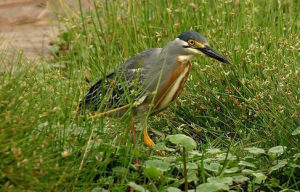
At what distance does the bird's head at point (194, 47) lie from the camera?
202 inches

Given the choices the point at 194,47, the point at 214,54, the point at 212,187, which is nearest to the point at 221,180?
the point at 212,187

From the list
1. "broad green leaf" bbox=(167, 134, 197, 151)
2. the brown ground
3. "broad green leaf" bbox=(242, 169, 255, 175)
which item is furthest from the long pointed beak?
the brown ground

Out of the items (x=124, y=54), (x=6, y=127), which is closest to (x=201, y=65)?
(x=124, y=54)

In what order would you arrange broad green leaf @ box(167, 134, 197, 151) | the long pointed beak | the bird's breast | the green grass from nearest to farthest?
the green grass → broad green leaf @ box(167, 134, 197, 151) → the long pointed beak → the bird's breast

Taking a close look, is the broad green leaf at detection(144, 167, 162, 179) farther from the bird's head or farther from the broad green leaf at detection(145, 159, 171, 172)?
the bird's head

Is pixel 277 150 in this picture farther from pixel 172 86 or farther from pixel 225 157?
pixel 172 86

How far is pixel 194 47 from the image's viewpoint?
523 centimetres

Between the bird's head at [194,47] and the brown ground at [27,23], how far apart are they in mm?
2886

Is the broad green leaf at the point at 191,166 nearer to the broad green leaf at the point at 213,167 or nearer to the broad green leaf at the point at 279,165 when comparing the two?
the broad green leaf at the point at 213,167

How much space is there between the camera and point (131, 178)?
399 centimetres

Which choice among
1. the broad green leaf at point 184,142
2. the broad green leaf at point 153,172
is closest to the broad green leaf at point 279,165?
the broad green leaf at point 184,142

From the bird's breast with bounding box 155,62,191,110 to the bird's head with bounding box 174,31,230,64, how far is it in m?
0.10

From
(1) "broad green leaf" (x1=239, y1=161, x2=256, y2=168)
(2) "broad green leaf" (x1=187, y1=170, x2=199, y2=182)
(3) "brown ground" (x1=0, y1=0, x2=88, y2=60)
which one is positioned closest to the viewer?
(2) "broad green leaf" (x1=187, y1=170, x2=199, y2=182)

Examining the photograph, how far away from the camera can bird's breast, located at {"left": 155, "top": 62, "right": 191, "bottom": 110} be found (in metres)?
5.20
